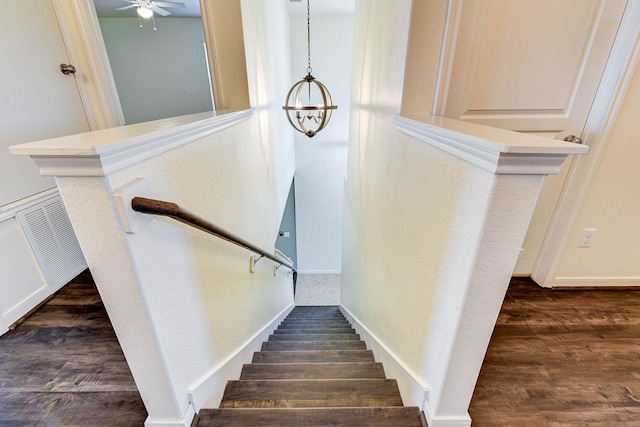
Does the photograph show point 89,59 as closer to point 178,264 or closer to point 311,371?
point 178,264

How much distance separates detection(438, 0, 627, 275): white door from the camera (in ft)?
4.56

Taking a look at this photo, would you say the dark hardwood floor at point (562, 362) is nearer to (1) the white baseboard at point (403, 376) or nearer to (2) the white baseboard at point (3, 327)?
(1) the white baseboard at point (403, 376)

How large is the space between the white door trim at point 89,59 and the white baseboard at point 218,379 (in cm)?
201

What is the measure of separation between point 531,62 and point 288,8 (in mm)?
3583

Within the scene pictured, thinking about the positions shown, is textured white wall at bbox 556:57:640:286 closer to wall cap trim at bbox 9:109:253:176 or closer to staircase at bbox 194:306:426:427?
staircase at bbox 194:306:426:427

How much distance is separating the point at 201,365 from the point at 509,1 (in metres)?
2.20

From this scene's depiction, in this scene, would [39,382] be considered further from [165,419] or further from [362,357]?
[362,357]

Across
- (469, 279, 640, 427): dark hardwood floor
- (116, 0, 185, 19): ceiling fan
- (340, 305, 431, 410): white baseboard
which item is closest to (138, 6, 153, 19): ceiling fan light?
(116, 0, 185, 19): ceiling fan

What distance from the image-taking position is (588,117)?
1.60 meters

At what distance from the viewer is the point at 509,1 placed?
1.37 metres

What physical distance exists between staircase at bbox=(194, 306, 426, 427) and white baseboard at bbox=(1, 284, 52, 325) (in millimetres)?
1444

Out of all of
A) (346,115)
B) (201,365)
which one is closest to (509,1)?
(201,365)

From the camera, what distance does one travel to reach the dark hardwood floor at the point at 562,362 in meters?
1.20

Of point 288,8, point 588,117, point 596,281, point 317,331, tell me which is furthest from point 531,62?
point 288,8
